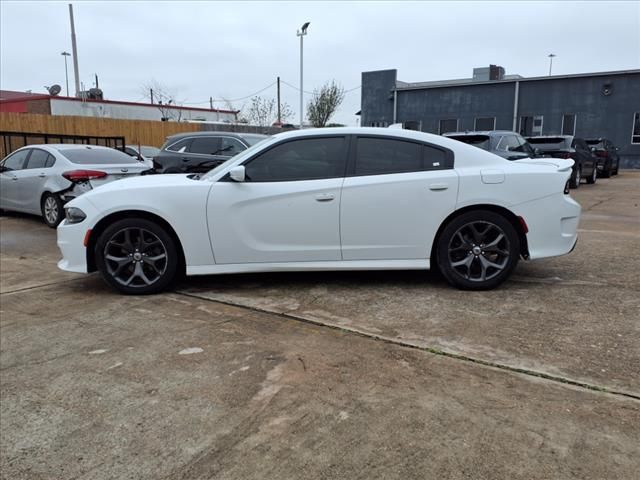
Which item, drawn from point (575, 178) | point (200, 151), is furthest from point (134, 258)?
point (575, 178)

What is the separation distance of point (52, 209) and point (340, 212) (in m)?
6.38

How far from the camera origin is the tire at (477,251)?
490cm

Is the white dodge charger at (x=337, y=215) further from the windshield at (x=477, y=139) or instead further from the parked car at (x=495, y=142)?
the windshield at (x=477, y=139)

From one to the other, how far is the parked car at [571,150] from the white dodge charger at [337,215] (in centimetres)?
1121

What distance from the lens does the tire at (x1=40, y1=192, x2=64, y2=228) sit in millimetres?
9102

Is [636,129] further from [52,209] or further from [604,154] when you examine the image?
[52,209]

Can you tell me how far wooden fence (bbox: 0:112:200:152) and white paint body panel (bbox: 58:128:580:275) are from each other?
54.1 feet

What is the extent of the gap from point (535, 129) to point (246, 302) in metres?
27.7

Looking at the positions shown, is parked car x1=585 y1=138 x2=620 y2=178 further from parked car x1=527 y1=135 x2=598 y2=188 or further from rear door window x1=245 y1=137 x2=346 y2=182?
rear door window x1=245 y1=137 x2=346 y2=182

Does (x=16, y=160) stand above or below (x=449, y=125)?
below

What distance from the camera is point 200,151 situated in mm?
10508

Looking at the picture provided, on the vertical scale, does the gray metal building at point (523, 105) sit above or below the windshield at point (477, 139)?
above

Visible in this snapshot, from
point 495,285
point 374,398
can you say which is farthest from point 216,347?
point 495,285

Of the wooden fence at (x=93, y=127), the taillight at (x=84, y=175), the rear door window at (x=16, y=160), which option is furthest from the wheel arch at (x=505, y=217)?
the wooden fence at (x=93, y=127)
